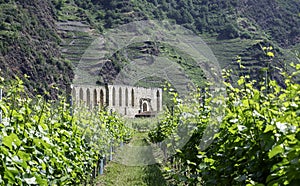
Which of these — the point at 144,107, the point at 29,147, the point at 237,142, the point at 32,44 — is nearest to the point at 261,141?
the point at 237,142

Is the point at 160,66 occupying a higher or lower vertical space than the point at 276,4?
lower

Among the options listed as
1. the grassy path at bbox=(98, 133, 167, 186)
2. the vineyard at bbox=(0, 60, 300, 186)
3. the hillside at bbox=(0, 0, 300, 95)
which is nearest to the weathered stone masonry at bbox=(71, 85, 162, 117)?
the hillside at bbox=(0, 0, 300, 95)

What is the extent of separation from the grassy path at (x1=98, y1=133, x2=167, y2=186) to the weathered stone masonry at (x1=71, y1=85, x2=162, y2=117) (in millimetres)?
13807

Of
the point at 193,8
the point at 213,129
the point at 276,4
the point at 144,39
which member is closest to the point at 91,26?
the point at 144,39

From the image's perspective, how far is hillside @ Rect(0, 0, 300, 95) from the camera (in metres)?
42.8

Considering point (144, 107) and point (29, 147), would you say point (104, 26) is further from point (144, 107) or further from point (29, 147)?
point (29, 147)

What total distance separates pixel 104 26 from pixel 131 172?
50.6 meters

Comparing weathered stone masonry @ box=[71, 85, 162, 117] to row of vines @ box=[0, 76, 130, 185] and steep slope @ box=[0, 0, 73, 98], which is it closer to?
steep slope @ box=[0, 0, 73, 98]

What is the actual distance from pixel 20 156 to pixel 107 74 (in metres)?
44.4

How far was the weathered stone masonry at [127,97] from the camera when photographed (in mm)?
29059

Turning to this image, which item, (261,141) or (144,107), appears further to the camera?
(144,107)

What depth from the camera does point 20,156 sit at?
2982 mm

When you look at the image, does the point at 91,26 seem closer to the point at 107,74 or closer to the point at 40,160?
the point at 107,74

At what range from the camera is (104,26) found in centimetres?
5972
